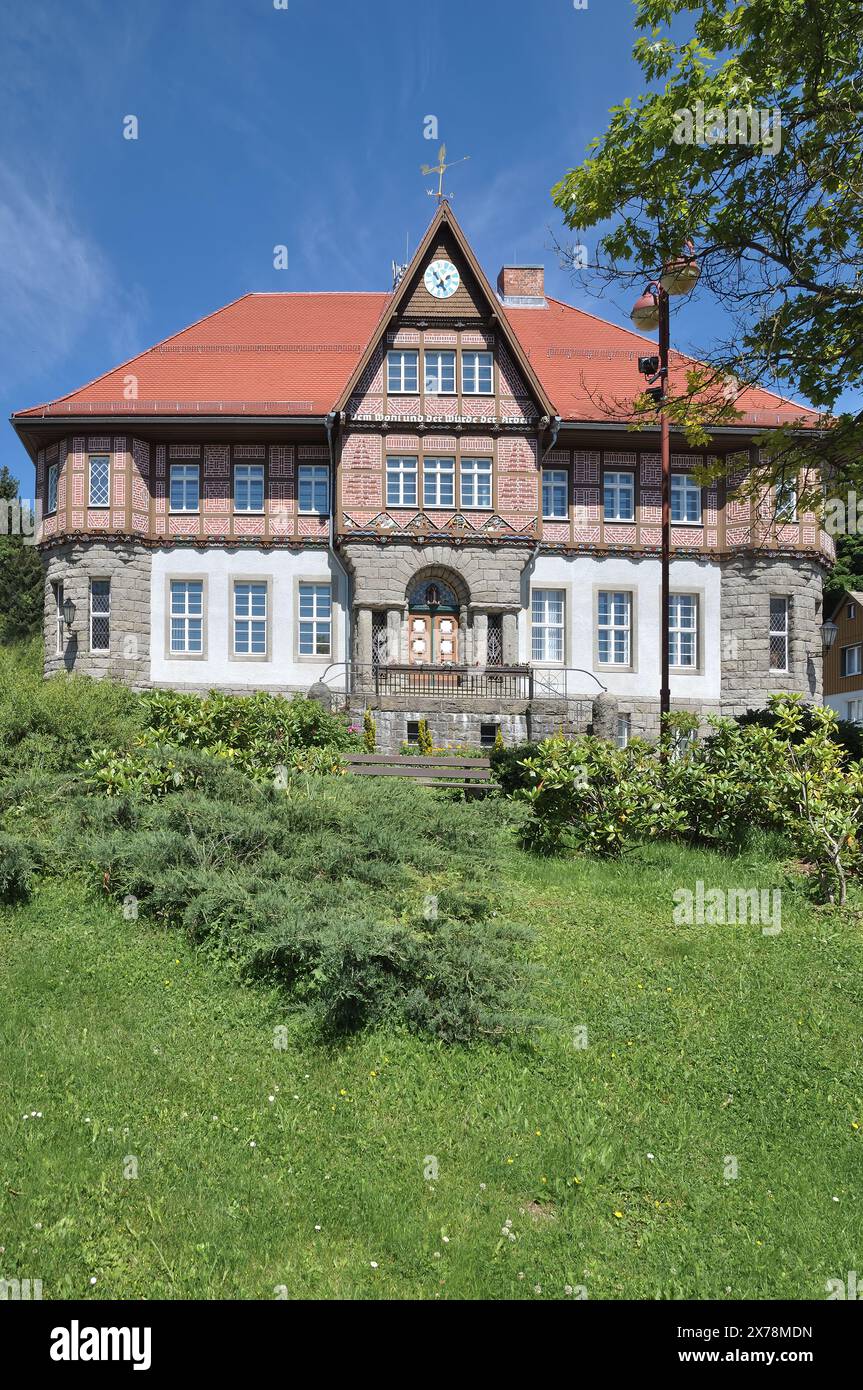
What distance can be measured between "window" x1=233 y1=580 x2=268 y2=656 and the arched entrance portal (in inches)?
160

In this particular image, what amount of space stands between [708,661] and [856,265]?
14040 millimetres

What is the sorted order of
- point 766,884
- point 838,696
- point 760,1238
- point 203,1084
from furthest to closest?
point 838,696 < point 766,884 < point 203,1084 < point 760,1238

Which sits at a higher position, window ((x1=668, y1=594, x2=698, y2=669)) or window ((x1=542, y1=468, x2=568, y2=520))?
window ((x1=542, y1=468, x2=568, y2=520))

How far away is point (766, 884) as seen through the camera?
27.6ft

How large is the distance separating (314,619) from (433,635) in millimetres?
3324

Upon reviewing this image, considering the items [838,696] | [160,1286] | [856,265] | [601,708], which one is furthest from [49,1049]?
[838,696]

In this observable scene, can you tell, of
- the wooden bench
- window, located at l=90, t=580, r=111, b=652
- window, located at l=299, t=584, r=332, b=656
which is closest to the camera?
the wooden bench

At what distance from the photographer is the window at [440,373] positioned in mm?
21281

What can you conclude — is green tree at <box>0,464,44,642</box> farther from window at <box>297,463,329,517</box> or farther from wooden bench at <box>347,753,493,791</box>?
wooden bench at <box>347,753,493,791</box>

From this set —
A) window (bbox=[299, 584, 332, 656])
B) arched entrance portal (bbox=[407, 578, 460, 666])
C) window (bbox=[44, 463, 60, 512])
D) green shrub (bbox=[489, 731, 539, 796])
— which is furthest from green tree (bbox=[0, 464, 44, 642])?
green shrub (bbox=[489, 731, 539, 796])

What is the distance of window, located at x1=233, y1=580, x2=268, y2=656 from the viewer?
22.1 metres

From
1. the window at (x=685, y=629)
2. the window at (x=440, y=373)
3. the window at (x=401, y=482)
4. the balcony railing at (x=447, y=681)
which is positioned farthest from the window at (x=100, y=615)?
the window at (x=685, y=629)
